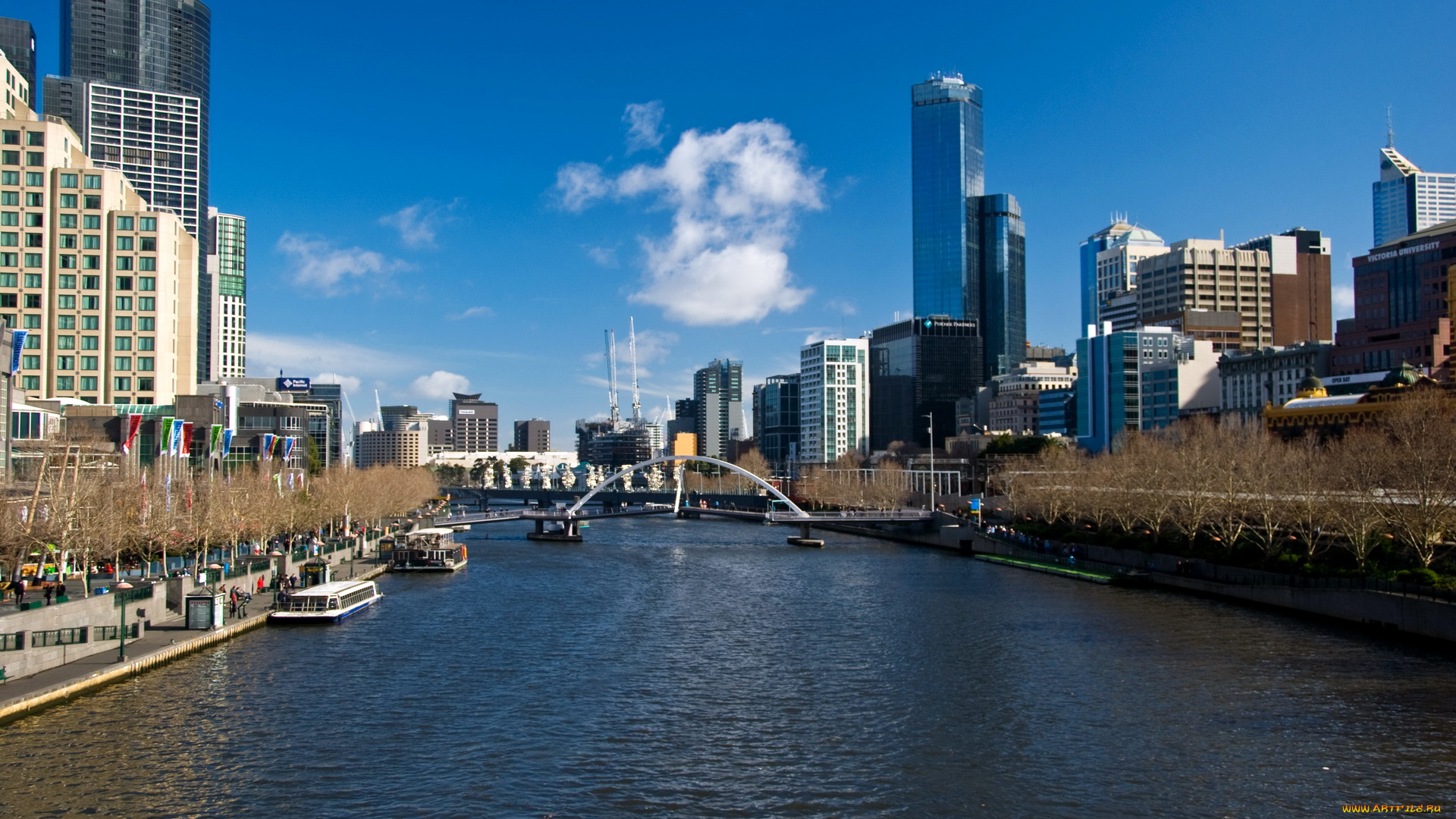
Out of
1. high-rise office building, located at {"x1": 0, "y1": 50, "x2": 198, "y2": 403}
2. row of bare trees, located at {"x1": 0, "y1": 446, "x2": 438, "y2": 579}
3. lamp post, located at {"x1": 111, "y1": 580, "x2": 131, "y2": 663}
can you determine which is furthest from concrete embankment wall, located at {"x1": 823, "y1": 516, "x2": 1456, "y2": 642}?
high-rise office building, located at {"x1": 0, "y1": 50, "x2": 198, "y2": 403}

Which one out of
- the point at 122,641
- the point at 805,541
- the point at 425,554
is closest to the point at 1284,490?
the point at 805,541

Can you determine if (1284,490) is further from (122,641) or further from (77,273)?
(77,273)

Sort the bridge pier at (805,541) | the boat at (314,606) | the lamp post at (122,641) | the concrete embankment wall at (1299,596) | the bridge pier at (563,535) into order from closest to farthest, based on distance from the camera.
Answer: the lamp post at (122,641) < the concrete embankment wall at (1299,596) < the boat at (314,606) < the bridge pier at (805,541) < the bridge pier at (563,535)

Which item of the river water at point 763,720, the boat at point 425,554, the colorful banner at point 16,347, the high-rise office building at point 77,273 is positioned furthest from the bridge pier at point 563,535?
the colorful banner at point 16,347

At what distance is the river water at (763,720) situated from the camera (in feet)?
92.8

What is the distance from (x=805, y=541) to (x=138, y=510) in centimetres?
6691

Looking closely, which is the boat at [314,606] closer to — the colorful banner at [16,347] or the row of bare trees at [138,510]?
the row of bare trees at [138,510]

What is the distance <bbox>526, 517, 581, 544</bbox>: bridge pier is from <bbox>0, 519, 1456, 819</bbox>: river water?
2360 inches

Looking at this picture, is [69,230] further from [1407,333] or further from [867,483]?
[1407,333]

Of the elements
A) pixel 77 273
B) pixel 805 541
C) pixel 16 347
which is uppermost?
pixel 77 273

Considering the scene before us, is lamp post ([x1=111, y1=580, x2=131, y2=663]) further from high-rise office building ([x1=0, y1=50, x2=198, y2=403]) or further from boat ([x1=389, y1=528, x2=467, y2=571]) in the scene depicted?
high-rise office building ([x1=0, y1=50, x2=198, y2=403])

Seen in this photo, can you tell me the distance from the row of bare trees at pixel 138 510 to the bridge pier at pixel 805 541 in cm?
4241

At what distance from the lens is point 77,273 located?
92.8 m

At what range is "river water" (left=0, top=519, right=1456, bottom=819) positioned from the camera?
28281mm
